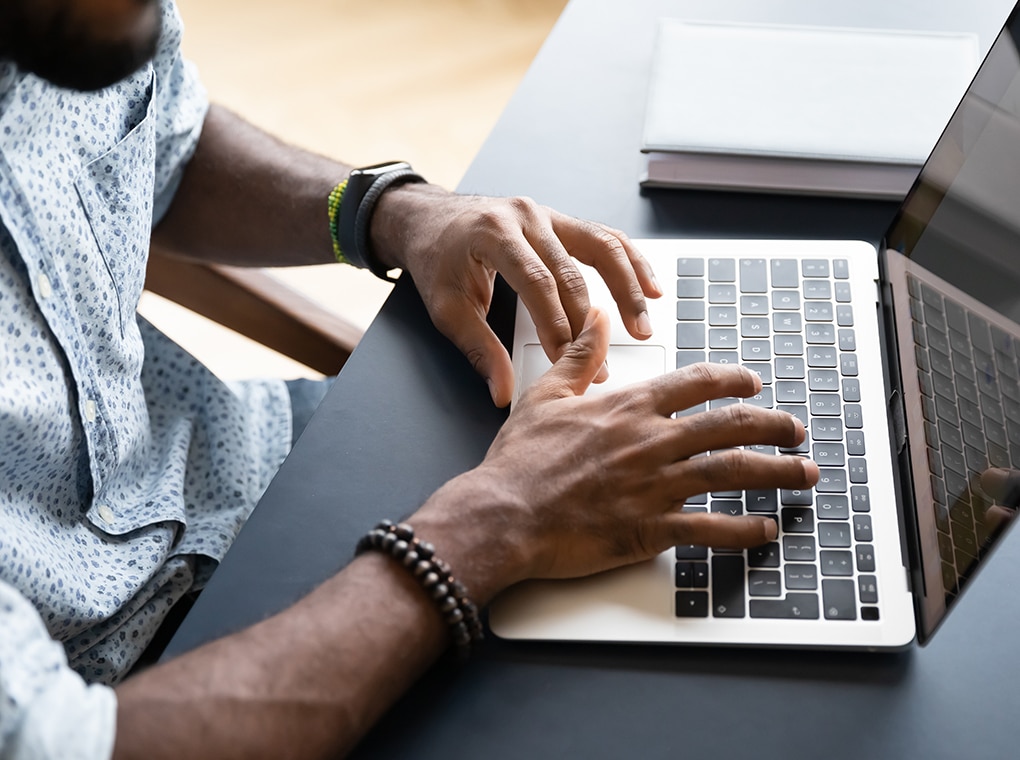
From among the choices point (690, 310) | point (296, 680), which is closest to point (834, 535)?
point (690, 310)

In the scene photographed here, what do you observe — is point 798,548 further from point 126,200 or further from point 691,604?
point 126,200

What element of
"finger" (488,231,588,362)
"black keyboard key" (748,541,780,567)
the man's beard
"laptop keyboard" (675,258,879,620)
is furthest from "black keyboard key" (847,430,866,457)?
the man's beard

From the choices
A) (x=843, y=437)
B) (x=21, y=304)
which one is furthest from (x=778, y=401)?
(x=21, y=304)

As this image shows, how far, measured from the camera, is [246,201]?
1029mm

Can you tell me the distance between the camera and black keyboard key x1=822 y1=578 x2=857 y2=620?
64 cm

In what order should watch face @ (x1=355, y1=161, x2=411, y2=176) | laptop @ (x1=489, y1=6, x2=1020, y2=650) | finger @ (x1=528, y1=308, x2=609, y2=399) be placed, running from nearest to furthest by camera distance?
laptop @ (x1=489, y1=6, x2=1020, y2=650)
finger @ (x1=528, y1=308, x2=609, y2=399)
watch face @ (x1=355, y1=161, x2=411, y2=176)

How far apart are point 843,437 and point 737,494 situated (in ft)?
0.31

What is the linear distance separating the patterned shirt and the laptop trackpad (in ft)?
1.07

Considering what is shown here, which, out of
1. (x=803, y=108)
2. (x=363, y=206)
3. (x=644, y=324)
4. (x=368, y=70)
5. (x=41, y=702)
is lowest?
(x=41, y=702)

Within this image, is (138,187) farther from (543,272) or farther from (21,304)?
(543,272)

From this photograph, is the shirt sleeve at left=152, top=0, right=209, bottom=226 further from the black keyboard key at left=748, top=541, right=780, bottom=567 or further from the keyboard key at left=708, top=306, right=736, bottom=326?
the black keyboard key at left=748, top=541, right=780, bottom=567

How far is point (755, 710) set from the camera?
2.01 feet

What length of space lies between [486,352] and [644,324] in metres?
0.13

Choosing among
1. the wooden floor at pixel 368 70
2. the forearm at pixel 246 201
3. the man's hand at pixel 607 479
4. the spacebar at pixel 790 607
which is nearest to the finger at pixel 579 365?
the man's hand at pixel 607 479
